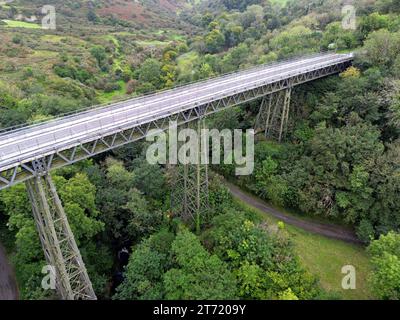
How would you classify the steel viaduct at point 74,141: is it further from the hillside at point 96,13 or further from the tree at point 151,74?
the hillside at point 96,13

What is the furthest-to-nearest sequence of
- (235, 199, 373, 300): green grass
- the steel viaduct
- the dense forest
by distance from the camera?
1. (235, 199, 373, 300): green grass
2. the dense forest
3. the steel viaduct

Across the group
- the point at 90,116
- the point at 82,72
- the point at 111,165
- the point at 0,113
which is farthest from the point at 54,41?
the point at 90,116

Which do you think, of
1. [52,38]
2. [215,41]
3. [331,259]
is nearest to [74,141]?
[331,259]

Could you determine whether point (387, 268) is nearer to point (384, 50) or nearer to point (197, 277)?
point (197, 277)

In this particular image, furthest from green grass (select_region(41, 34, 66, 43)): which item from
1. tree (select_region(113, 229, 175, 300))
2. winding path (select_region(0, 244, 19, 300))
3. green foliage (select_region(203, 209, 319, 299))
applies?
green foliage (select_region(203, 209, 319, 299))

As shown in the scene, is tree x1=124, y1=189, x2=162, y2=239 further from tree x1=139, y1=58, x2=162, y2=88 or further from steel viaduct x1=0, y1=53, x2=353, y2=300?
tree x1=139, y1=58, x2=162, y2=88

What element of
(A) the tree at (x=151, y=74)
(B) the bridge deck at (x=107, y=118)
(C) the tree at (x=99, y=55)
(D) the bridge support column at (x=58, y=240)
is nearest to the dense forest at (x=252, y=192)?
(D) the bridge support column at (x=58, y=240)

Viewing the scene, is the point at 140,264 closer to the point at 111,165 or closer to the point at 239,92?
the point at 111,165
